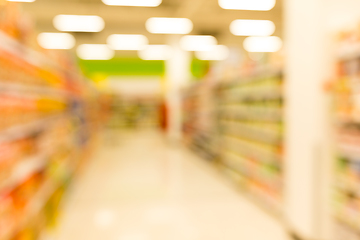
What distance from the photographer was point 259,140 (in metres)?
4.57

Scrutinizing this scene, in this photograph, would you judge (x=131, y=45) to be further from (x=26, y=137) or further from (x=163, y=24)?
(x=26, y=137)

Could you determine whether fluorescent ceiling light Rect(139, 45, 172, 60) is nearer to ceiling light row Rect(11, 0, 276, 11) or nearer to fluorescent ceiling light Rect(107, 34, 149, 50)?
fluorescent ceiling light Rect(107, 34, 149, 50)

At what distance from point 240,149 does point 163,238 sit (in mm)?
2529

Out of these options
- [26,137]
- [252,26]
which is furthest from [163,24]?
[26,137]

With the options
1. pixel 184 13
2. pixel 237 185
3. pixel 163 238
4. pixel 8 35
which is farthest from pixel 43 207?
pixel 184 13

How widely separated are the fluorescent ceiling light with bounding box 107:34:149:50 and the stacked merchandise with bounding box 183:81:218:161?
2.83m

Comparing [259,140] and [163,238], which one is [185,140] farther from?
[163,238]

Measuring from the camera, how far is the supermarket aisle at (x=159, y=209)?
3336 millimetres

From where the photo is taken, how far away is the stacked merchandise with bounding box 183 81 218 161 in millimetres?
7215

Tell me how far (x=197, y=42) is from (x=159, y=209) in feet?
30.4

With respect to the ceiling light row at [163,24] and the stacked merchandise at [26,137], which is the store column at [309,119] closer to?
the stacked merchandise at [26,137]

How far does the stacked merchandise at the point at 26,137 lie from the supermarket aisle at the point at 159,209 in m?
0.44

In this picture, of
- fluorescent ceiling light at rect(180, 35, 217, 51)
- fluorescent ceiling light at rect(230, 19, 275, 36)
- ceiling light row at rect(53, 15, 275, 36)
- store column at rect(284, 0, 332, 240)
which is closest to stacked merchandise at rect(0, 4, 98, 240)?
store column at rect(284, 0, 332, 240)

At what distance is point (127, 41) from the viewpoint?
1238 cm
